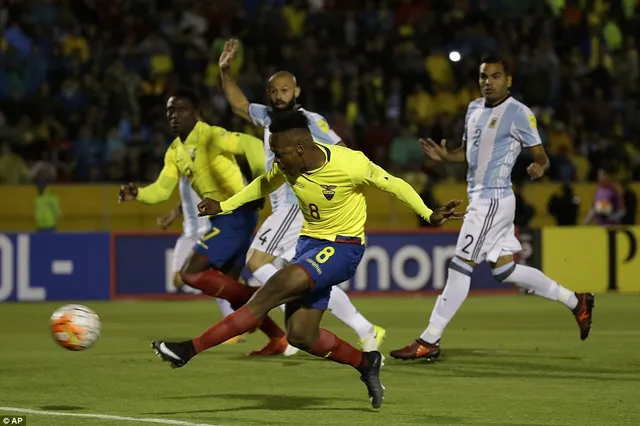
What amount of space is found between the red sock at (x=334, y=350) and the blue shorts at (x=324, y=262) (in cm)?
20

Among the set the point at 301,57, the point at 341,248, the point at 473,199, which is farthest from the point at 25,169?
the point at 341,248

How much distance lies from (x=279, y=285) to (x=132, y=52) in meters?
16.3

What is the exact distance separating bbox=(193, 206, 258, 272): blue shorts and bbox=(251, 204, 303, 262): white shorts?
337mm

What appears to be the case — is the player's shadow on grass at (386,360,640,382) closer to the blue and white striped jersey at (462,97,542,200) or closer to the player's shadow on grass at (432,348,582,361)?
the player's shadow on grass at (432,348,582,361)

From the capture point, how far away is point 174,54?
24297mm

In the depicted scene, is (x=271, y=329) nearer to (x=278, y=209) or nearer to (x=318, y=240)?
(x=278, y=209)

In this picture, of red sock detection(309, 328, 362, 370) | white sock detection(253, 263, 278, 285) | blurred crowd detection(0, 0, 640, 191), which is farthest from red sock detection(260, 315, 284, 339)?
blurred crowd detection(0, 0, 640, 191)

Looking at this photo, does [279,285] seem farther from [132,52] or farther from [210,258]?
[132,52]

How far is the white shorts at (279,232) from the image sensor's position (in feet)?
38.3

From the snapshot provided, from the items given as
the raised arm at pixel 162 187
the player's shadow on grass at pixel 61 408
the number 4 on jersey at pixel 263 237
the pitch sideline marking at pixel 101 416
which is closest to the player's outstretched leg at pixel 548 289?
the number 4 on jersey at pixel 263 237

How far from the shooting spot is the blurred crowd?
74.9 ft

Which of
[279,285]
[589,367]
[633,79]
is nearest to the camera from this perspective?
[279,285]

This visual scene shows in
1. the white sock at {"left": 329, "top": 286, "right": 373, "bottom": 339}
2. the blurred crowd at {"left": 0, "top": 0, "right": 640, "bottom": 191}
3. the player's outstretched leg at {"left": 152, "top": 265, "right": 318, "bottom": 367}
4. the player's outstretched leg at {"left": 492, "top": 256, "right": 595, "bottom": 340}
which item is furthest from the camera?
the blurred crowd at {"left": 0, "top": 0, "right": 640, "bottom": 191}

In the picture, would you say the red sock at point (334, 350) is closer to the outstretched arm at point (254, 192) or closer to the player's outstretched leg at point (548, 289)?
the outstretched arm at point (254, 192)
